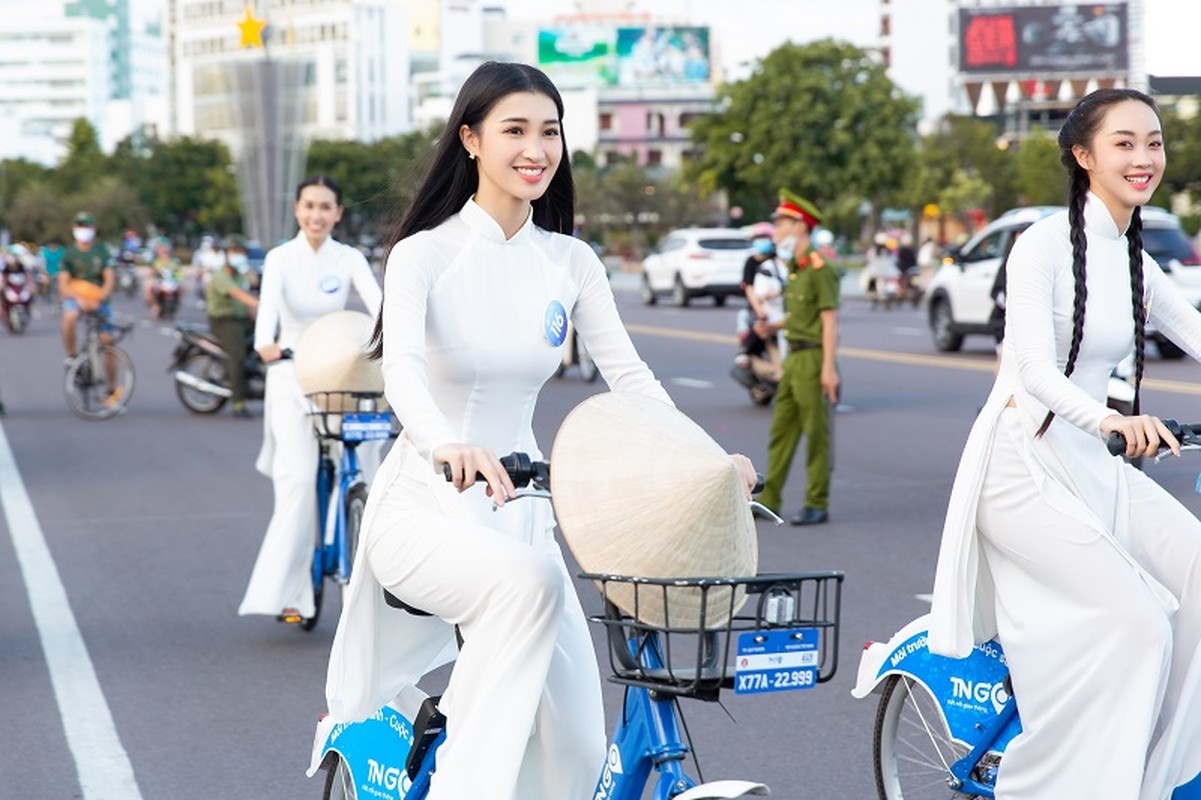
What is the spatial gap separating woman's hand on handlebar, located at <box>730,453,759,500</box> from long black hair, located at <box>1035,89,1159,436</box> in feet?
3.94

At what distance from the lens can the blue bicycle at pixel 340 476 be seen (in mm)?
7332

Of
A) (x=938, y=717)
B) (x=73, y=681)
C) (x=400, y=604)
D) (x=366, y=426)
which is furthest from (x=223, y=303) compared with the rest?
(x=400, y=604)

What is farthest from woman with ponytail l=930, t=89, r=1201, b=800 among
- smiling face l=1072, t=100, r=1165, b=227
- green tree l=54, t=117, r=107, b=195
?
green tree l=54, t=117, r=107, b=195

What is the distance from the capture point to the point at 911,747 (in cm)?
485

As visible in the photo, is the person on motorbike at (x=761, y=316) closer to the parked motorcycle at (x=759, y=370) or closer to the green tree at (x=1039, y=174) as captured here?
the parked motorcycle at (x=759, y=370)

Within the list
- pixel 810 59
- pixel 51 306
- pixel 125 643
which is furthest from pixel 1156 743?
pixel 810 59

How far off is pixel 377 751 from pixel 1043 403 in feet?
5.28

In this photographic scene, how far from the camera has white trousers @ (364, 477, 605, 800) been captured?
349cm

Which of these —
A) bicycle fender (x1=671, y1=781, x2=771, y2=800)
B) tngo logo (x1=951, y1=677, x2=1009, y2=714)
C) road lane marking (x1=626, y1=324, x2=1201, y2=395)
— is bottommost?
road lane marking (x1=626, y1=324, x2=1201, y2=395)

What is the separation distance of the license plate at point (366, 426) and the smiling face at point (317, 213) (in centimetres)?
128

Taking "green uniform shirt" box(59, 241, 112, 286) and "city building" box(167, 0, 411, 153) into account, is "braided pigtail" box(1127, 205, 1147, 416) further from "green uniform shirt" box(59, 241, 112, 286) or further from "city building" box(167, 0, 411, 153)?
"city building" box(167, 0, 411, 153)

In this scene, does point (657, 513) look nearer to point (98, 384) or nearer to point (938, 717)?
point (938, 717)

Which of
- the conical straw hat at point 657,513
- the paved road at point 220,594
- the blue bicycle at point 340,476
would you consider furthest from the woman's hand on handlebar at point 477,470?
the blue bicycle at point 340,476

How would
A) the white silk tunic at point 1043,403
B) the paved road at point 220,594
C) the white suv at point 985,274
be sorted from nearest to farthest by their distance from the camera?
1. the white silk tunic at point 1043,403
2. the paved road at point 220,594
3. the white suv at point 985,274
